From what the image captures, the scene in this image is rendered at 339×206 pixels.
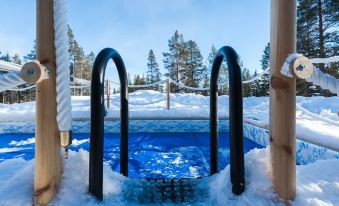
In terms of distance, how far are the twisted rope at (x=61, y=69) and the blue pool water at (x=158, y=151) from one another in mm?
2108

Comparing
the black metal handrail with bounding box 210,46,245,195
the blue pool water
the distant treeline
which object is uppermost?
the distant treeline

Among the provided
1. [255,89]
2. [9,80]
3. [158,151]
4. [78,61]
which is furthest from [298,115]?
[78,61]

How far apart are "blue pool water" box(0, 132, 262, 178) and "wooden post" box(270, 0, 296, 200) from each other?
2036 mm

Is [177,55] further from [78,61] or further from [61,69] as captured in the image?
[61,69]

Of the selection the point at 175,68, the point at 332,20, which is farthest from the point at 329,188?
the point at 175,68

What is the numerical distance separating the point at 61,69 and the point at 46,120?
21 centimetres

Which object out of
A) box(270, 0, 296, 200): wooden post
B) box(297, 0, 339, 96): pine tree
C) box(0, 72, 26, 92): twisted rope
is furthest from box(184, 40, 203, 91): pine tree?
box(0, 72, 26, 92): twisted rope

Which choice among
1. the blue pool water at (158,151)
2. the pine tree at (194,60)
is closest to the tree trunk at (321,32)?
the pine tree at (194,60)

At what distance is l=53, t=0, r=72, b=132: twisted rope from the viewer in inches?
39.2

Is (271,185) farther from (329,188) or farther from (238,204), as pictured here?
(329,188)

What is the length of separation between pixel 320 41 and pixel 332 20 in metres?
1.57

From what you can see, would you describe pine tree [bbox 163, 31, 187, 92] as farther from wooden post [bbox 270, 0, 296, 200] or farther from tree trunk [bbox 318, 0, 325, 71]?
wooden post [bbox 270, 0, 296, 200]

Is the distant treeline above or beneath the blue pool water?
above

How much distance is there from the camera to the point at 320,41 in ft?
61.1
